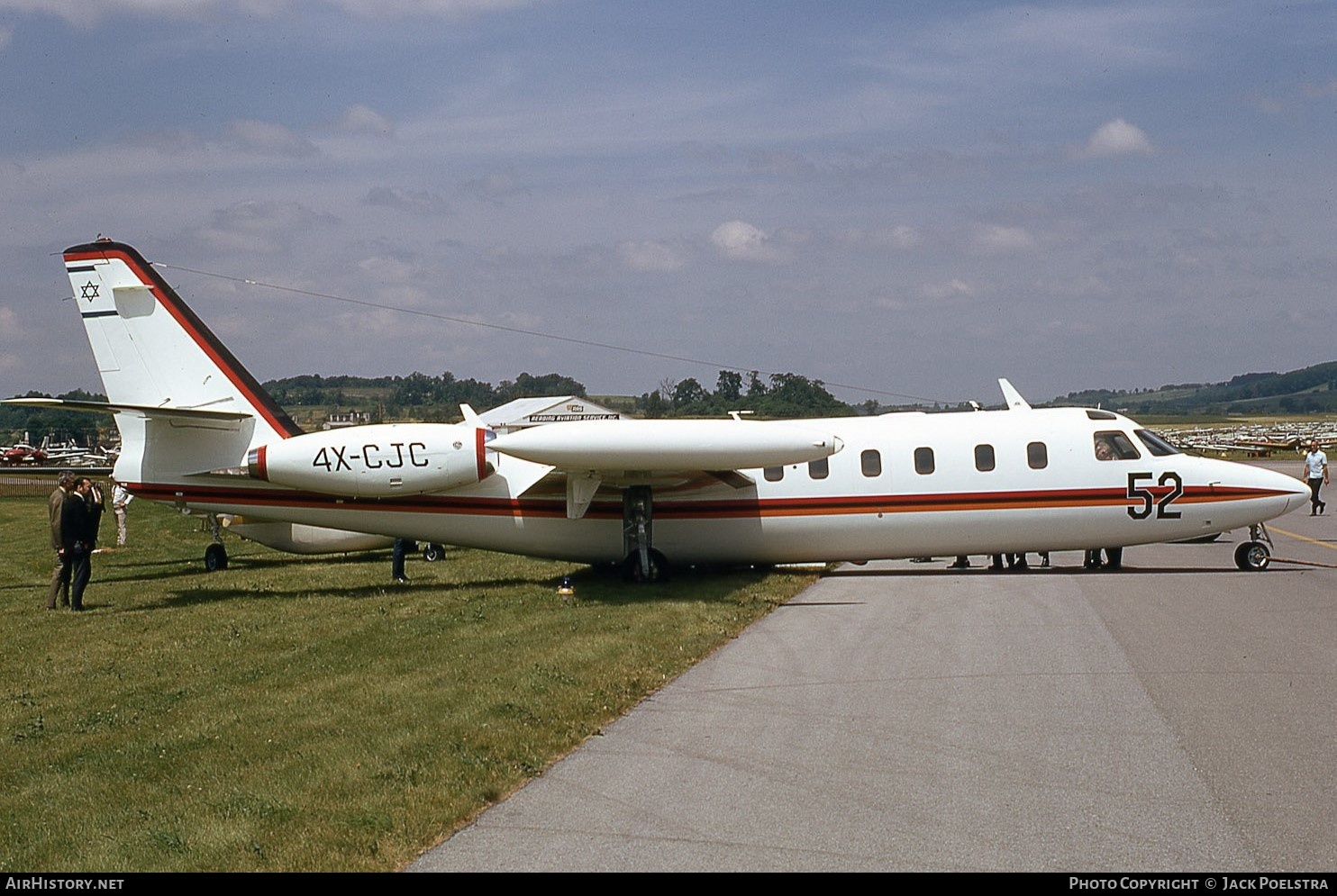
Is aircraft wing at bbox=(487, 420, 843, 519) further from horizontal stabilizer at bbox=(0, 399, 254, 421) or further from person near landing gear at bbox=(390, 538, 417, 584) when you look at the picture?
horizontal stabilizer at bbox=(0, 399, 254, 421)

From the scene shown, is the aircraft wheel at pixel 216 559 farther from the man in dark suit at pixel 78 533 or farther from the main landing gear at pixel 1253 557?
the main landing gear at pixel 1253 557

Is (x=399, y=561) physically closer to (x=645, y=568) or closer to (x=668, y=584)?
(x=645, y=568)

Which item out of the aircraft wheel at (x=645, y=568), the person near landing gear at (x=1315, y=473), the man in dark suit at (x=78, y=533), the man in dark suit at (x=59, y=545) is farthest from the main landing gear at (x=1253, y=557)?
the man in dark suit at (x=59, y=545)

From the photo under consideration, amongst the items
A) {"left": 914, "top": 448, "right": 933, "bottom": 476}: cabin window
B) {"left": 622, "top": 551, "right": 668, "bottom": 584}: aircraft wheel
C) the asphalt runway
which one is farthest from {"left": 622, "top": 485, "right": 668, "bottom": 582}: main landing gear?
the asphalt runway

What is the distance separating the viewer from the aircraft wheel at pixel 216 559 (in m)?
26.3

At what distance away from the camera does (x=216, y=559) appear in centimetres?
2647

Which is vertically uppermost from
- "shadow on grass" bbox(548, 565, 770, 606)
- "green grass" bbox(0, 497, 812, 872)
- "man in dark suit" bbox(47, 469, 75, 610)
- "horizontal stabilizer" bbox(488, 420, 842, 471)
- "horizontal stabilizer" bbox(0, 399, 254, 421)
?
"horizontal stabilizer" bbox(0, 399, 254, 421)

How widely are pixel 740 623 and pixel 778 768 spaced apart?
276 inches

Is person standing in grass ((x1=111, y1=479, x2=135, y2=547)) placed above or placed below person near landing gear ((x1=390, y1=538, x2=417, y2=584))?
above

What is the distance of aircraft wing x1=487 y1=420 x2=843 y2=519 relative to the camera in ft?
57.4

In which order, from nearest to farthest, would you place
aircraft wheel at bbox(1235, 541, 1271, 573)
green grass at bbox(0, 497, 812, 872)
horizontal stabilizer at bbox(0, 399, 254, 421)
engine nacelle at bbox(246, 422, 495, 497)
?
green grass at bbox(0, 497, 812, 872) < horizontal stabilizer at bbox(0, 399, 254, 421) < engine nacelle at bbox(246, 422, 495, 497) < aircraft wheel at bbox(1235, 541, 1271, 573)

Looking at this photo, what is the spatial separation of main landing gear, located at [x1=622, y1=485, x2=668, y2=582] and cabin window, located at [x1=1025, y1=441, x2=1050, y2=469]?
20.0 ft

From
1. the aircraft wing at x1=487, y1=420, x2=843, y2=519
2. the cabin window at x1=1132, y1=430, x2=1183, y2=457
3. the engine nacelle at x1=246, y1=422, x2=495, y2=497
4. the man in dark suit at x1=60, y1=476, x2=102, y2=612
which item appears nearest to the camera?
the aircraft wing at x1=487, y1=420, x2=843, y2=519
